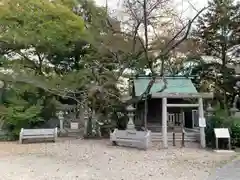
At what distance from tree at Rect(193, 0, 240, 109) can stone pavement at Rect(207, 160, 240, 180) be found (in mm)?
13151

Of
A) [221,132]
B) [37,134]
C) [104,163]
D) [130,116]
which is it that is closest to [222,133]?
[221,132]

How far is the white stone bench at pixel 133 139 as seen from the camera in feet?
33.4

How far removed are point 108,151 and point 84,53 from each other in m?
9.03

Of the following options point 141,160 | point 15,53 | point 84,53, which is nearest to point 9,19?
point 15,53

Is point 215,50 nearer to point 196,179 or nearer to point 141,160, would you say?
point 141,160

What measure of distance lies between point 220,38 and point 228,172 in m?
15.5

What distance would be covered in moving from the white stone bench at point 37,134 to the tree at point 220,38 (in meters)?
12.3

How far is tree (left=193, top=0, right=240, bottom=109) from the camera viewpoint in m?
20.1

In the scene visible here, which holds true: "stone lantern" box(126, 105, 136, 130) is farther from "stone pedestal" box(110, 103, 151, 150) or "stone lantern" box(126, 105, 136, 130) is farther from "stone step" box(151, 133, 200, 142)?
"stone pedestal" box(110, 103, 151, 150)

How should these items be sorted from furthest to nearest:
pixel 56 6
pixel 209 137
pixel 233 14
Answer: pixel 233 14 < pixel 56 6 < pixel 209 137

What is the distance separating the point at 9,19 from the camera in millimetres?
16094

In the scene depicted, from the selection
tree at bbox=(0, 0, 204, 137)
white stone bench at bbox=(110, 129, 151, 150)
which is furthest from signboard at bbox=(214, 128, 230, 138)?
tree at bbox=(0, 0, 204, 137)

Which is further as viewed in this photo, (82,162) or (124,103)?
(124,103)

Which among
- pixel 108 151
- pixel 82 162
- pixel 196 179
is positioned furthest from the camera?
pixel 108 151
